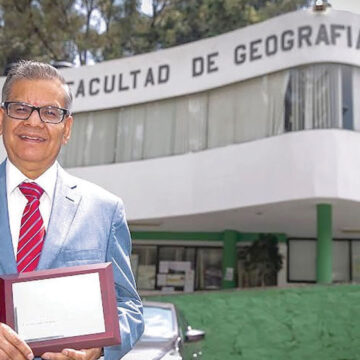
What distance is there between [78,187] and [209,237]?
17244 millimetres

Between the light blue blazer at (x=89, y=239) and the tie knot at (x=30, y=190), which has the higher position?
the tie knot at (x=30, y=190)

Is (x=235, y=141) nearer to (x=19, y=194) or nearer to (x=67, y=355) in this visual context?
(x=19, y=194)

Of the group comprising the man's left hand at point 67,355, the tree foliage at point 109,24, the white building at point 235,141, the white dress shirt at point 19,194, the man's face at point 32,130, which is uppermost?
the tree foliage at point 109,24

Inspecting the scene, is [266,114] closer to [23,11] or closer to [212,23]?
[212,23]

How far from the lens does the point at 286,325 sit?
41.7 feet

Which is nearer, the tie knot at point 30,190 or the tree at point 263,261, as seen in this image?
the tie knot at point 30,190

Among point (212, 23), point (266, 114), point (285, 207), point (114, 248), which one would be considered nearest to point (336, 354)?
point (285, 207)

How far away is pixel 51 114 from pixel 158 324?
5.86 meters

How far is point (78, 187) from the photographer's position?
218 cm

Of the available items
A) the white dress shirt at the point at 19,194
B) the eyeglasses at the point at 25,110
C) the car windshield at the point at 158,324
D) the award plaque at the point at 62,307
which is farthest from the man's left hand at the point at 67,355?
the car windshield at the point at 158,324

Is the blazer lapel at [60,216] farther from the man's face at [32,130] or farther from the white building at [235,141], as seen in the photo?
the white building at [235,141]

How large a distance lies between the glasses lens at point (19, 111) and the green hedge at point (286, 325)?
442 inches

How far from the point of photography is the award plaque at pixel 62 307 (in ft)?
6.10

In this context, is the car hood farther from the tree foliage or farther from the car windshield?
the tree foliage
